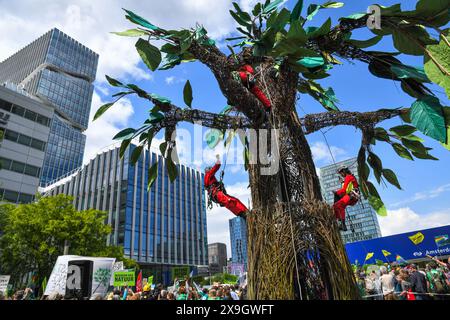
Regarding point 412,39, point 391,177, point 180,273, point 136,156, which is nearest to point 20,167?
point 180,273

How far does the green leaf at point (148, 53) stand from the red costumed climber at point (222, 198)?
1260 mm

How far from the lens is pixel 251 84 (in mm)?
2832

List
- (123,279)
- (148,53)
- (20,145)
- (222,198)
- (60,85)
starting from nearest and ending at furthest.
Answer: (148,53) < (222,198) < (123,279) < (20,145) < (60,85)

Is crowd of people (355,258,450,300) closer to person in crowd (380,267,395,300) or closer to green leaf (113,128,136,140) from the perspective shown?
person in crowd (380,267,395,300)

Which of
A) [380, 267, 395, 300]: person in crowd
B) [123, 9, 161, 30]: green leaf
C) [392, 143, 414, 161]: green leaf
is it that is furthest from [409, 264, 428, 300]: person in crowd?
[123, 9, 161, 30]: green leaf

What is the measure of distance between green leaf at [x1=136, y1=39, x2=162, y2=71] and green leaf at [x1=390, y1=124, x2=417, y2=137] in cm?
247

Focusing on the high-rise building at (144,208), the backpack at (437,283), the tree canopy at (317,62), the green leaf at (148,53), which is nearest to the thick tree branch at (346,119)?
the tree canopy at (317,62)

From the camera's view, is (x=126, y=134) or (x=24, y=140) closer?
(x=126, y=134)

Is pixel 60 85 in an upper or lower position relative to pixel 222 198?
upper

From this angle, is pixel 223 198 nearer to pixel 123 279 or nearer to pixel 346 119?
pixel 346 119

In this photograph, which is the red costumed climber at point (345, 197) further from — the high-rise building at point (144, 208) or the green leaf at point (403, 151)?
the high-rise building at point (144, 208)

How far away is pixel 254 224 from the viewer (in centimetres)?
266

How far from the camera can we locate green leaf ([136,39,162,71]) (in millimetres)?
2340

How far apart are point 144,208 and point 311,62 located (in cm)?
4670
